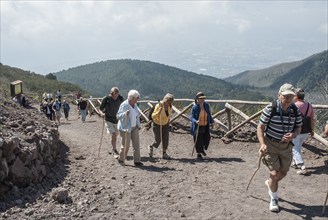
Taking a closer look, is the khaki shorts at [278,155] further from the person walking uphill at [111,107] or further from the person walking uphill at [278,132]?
the person walking uphill at [111,107]

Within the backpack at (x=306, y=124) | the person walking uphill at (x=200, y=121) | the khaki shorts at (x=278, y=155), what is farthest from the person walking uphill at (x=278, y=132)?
the person walking uphill at (x=200, y=121)

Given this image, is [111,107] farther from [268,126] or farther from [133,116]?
[268,126]

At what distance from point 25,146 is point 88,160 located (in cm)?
275

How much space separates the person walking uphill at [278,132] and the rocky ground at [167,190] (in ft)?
2.37

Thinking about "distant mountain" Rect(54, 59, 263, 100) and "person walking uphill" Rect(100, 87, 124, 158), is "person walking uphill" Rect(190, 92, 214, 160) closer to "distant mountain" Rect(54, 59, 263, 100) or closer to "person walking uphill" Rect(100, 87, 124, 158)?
"person walking uphill" Rect(100, 87, 124, 158)

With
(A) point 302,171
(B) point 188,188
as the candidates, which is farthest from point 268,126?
(A) point 302,171

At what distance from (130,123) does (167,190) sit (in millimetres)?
2149

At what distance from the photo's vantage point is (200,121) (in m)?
9.84

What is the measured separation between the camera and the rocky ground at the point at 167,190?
243 inches

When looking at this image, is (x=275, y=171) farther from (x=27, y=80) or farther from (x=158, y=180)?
(x=27, y=80)

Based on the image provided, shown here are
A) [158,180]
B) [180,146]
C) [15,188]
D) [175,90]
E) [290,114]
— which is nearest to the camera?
[290,114]

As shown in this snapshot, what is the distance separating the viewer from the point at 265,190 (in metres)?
7.19

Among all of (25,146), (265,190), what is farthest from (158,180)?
(25,146)

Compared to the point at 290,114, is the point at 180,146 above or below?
below
